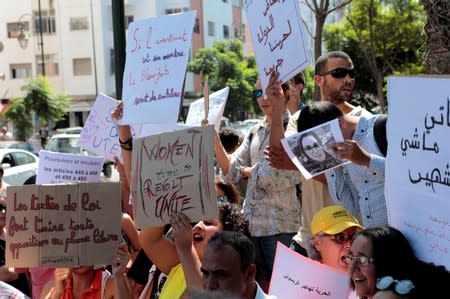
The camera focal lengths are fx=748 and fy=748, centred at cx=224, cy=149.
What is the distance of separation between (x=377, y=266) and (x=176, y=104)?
2007 mm

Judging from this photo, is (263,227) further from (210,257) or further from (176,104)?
(210,257)

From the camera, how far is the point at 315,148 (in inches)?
132

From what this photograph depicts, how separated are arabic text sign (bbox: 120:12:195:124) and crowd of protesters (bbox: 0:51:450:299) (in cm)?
19

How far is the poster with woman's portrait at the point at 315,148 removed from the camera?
10.8 feet

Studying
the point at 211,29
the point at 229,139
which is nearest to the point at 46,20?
the point at 211,29

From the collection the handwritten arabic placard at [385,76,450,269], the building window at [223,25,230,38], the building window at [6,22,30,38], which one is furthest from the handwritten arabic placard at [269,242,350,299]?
the building window at [223,25,230,38]

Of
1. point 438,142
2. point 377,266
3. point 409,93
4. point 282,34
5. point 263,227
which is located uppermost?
point 282,34

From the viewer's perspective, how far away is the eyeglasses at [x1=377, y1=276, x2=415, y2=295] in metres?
2.35

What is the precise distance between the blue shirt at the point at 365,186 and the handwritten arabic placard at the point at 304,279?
0.57 m

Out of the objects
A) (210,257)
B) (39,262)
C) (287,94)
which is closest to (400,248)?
(210,257)

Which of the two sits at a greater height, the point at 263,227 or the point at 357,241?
the point at 357,241

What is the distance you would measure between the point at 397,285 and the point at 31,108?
38474 mm

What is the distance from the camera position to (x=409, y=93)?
8.51ft

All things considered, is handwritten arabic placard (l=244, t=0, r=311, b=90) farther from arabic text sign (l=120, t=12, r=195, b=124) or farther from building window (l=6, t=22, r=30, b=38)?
building window (l=6, t=22, r=30, b=38)
